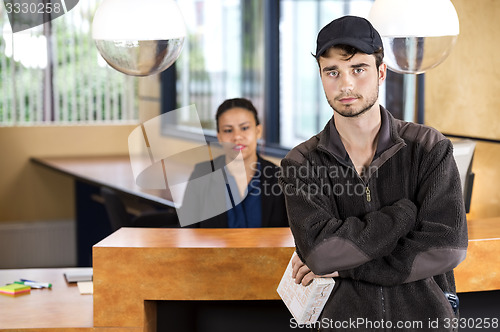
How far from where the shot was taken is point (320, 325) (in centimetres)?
186

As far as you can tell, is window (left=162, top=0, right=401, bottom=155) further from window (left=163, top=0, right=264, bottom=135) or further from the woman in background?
the woman in background

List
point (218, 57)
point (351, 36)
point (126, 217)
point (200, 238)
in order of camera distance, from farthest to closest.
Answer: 1. point (218, 57)
2. point (126, 217)
3. point (200, 238)
4. point (351, 36)

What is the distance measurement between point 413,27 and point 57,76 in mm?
4761

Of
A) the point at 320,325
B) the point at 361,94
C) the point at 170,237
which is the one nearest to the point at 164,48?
the point at 170,237

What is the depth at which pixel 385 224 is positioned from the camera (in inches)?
68.3

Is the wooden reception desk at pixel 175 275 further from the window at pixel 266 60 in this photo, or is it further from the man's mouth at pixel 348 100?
the window at pixel 266 60

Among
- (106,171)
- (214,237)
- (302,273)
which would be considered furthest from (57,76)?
(302,273)

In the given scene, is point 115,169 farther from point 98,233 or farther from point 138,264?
point 138,264

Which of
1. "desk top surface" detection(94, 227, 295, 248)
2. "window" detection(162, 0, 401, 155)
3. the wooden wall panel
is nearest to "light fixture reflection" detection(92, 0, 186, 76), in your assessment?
"desk top surface" detection(94, 227, 295, 248)

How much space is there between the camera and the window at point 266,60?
5.34 meters


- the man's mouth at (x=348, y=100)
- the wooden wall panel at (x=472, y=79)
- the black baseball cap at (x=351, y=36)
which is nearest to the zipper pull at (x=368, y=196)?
the man's mouth at (x=348, y=100)

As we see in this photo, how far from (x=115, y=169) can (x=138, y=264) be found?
3.63 meters

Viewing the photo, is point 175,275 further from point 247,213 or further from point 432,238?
point 432,238

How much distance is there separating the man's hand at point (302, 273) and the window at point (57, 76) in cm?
491
